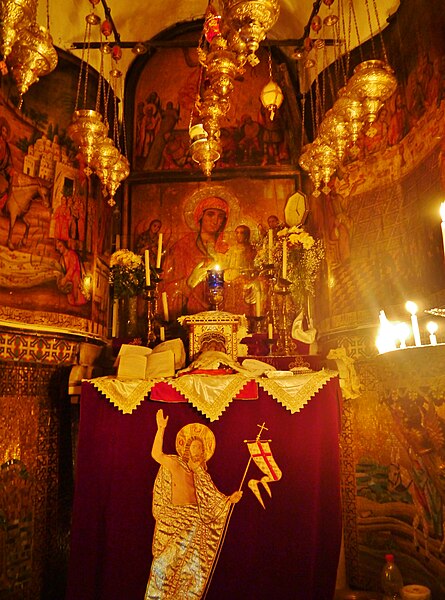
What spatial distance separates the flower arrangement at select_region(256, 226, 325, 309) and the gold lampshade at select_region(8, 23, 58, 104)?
9.72 feet

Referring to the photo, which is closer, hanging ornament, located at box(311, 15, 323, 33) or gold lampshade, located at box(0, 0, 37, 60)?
gold lampshade, located at box(0, 0, 37, 60)

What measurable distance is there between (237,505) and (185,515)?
400mm

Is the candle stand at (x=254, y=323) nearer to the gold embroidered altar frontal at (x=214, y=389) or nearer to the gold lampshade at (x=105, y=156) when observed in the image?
the gold embroidered altar frontal at (x=214, y=389)

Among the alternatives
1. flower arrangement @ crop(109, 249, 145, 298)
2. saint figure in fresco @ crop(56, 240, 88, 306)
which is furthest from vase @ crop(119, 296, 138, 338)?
saint figure in fresco @ crop(56, 240, 88, 306)

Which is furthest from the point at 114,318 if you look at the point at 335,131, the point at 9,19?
the point at 9,19

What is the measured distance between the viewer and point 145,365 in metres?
4.13

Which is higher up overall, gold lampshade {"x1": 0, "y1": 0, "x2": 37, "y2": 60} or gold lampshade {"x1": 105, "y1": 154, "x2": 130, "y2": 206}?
gold lampshade {"x1": 105, "y1": 154, "x2": 130, "y2": 206}

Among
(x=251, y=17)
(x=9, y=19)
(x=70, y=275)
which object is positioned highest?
(x=251, y=17)

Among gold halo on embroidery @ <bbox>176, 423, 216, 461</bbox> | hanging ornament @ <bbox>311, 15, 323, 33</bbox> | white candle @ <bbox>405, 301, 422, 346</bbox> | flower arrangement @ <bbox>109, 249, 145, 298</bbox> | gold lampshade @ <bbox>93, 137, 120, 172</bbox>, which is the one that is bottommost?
gold halo on embroidery @ <bbox>176, 423, 216, 461</bbox>

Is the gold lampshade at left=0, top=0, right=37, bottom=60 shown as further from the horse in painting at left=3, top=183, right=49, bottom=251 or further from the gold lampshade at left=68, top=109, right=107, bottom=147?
the horse in painting at left=3, top=183, right=49, bottom=251

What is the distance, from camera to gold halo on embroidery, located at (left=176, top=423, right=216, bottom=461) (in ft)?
11.8

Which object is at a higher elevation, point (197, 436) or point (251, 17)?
point (251, 17)

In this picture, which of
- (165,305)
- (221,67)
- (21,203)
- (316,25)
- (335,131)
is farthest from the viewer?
(165,305)

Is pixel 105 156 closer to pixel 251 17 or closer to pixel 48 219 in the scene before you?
pixel 48 219
